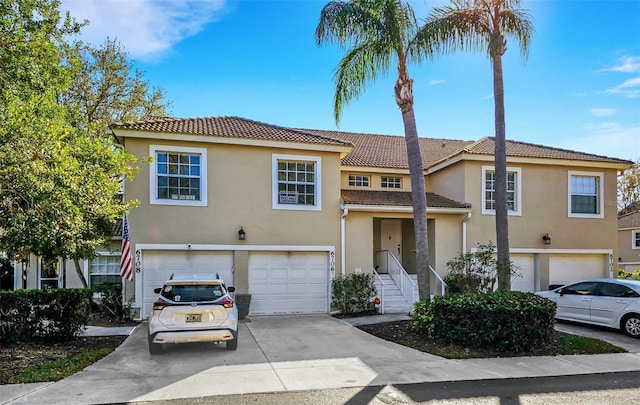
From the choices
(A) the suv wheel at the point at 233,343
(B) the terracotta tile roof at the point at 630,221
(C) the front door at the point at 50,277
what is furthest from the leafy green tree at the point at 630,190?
(C) the front door at the point at 50,277

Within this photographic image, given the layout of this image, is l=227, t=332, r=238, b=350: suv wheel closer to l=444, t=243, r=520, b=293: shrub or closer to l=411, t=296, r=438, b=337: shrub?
l=411, t=296, r=438, b=337: shrub

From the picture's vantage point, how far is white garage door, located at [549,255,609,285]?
17438 mm

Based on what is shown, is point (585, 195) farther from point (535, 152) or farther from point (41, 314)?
point (41, 314)

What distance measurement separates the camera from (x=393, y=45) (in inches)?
472

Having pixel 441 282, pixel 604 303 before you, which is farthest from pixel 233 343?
pixel 604 303

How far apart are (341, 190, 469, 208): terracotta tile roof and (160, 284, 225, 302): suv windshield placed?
707 cm

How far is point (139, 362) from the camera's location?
864 cm

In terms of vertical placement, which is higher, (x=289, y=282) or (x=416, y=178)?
(x=416, y=178)

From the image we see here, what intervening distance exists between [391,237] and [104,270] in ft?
37.7

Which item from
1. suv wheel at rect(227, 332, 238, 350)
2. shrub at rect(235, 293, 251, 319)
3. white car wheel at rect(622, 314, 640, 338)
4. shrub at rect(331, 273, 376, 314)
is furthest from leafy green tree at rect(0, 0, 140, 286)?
white car wheel at rect(622, 314, 640, 338)

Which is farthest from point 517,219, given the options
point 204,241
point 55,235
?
point 55,235

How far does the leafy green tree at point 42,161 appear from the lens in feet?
28.0

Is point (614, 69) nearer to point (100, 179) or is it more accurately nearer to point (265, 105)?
point (265, 105)

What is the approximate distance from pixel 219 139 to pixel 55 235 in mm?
6291
